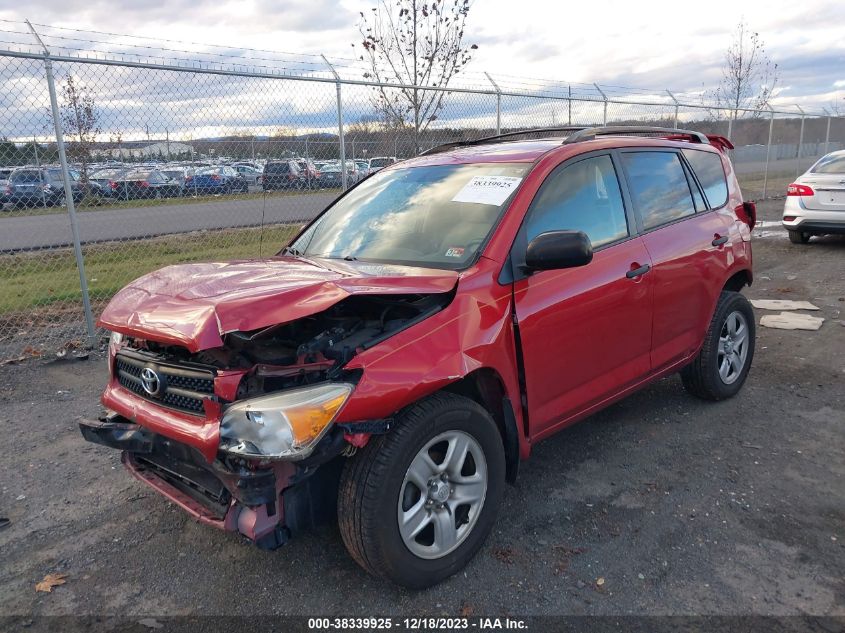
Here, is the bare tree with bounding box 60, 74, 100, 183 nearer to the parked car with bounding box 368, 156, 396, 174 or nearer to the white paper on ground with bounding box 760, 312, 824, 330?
the parked car with bounding box 368, 156, 396, 174

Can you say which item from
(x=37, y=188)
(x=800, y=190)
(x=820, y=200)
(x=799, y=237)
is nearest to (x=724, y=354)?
(x=37, y=188)

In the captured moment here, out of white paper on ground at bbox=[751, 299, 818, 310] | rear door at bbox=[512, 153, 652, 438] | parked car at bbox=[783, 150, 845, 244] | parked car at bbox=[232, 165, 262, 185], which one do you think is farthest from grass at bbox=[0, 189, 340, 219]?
parked car at bbox=[783, 150, 845, 244]

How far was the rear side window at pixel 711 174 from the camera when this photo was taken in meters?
4.54

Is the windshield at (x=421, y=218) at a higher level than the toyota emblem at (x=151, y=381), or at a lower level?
higher

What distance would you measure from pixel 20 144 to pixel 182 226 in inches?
96.2

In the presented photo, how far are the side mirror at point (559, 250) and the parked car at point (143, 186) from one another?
17.1ft

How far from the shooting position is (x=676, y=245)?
398cm

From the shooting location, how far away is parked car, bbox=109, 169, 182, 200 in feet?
21.7

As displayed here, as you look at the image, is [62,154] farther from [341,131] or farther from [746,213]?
[746,213]

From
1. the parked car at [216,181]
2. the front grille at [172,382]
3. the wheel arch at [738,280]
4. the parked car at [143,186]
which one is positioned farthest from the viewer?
the parked car at [216,181]

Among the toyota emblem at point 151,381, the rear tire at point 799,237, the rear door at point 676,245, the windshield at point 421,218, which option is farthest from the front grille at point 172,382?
the rear tire at point 799,237

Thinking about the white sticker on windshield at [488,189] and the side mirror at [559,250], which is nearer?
the side mirror at [559,250]

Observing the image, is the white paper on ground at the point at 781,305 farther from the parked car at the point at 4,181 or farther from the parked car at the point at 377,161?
the parked car at the point at 4,181

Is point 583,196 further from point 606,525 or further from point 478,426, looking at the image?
point 606,525
